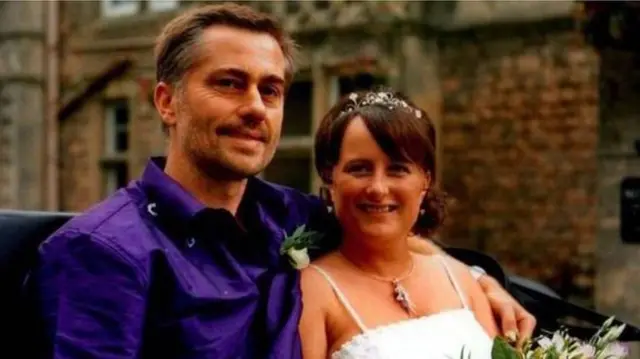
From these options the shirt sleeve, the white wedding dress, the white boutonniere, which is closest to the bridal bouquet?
the white wedding dress

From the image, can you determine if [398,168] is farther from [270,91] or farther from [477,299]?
[477,299]

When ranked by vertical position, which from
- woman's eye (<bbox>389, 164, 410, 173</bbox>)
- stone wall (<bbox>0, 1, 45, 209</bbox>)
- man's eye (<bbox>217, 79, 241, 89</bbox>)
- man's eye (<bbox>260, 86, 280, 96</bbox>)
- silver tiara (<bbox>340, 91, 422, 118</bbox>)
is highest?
man's eye (<bbox>217, 79, 241, 89</bbox>)

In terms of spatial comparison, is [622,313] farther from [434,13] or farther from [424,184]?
[424,184]

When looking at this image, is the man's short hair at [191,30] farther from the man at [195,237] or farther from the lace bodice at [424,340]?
the lace bodice at [424,340]

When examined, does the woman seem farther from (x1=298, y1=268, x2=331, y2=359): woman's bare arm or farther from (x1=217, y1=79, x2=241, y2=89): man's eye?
(x1=217, y1=79, x2=241, y2=89): man's eye

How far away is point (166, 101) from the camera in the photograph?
2.43 m

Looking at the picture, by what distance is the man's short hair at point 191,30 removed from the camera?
235cm

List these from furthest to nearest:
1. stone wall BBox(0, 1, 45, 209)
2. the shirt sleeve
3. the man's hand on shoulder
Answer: stone wall BBox(0, 1, 45, 209) < the man's hand on shoulder < the shirt sleeve

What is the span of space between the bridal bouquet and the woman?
0.16 metres

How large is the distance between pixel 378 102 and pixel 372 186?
0.27m

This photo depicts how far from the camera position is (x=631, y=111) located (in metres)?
8.66

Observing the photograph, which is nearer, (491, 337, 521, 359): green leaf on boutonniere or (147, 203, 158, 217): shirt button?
(147, 203, 158, 217): shirt button

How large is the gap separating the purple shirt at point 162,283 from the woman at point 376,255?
18 cm

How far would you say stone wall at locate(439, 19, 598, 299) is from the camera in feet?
31.2
